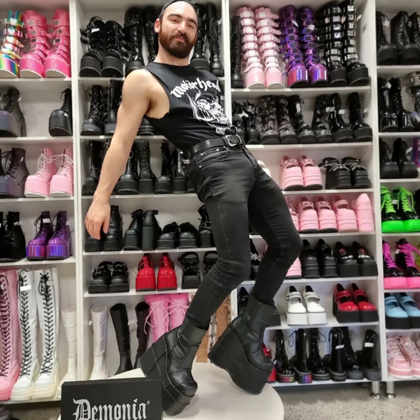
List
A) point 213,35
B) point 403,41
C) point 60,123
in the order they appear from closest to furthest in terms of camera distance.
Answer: point 60,123
point 213,35
point 403,41

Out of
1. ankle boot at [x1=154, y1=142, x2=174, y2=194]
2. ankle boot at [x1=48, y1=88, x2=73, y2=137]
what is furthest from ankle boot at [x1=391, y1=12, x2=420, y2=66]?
ankle boot at [x1=48, y1=88, x2=73, y2=137]

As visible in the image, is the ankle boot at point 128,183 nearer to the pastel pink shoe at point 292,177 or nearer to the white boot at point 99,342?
the white boot at point 99,342

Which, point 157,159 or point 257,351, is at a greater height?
point 157,159

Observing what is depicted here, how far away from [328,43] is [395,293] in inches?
68.6

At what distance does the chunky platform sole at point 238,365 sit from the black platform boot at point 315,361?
0.85 m

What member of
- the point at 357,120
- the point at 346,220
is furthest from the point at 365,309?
the point at 357,120

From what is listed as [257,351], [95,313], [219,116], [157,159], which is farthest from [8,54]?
[257,351]

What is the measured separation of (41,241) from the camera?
198cm

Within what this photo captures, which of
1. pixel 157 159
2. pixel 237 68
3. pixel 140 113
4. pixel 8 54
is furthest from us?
pixel 157 159

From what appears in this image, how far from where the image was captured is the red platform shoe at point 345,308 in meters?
2.02

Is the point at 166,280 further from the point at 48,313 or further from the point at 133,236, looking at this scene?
the point at 48,313

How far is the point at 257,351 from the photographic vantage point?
1302 millimetres

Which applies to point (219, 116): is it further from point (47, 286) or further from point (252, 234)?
point (47, 286)

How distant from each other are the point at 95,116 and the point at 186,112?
3.22 ft
